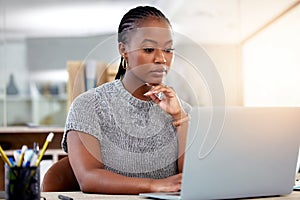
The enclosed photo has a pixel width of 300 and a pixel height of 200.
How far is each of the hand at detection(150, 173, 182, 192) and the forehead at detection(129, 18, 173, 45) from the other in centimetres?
46

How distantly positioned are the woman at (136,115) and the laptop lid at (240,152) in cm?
40

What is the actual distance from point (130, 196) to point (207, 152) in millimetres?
307

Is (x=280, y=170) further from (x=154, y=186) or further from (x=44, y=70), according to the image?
(x=44, y=70)

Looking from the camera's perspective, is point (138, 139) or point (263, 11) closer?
point (138, 139)

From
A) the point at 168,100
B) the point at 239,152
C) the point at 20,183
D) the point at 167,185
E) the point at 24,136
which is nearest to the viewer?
the point at 20,183

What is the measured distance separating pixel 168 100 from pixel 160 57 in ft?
0.59

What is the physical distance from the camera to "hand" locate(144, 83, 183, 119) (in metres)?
1.71

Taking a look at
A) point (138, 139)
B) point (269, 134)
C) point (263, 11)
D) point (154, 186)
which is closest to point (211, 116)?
point (269, 134)

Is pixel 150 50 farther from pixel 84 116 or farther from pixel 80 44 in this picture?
pixel 80 44

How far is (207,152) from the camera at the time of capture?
1.23 meters

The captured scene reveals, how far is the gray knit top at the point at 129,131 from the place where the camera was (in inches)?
67.8

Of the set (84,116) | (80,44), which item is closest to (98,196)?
(84,116)

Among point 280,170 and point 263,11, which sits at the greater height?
point 263,11

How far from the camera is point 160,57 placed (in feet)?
5.39
